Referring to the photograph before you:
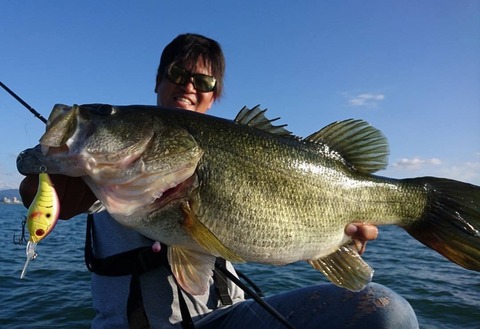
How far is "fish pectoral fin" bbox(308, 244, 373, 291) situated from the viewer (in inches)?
103

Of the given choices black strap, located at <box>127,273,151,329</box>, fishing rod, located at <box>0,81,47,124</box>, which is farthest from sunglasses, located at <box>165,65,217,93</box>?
black strap, located at <box>127,273,151,329</box>

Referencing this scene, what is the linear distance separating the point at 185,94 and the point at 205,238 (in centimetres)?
214

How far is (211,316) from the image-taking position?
299 centimetres

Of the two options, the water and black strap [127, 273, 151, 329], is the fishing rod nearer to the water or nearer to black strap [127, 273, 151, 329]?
black strap [127, 273, 151, 329]

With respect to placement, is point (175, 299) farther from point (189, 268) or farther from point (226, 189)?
point (226, 189)

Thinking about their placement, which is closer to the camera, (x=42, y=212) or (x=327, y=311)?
(x=42, y=212)

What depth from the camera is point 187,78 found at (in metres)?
3.89

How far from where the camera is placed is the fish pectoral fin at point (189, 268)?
224 cm

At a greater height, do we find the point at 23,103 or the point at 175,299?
the point at 23,103

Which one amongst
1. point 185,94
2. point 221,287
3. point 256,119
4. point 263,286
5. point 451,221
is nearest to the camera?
point 256,119

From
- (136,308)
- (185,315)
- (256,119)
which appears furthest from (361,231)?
(136,308)

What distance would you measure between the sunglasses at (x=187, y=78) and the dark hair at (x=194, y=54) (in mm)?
79

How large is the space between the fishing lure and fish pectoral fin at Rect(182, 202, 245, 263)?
0.66 meters

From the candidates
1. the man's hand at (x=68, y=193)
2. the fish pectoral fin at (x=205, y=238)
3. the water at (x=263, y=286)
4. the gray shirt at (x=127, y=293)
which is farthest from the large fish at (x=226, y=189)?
the water at (x=263, y=286)
